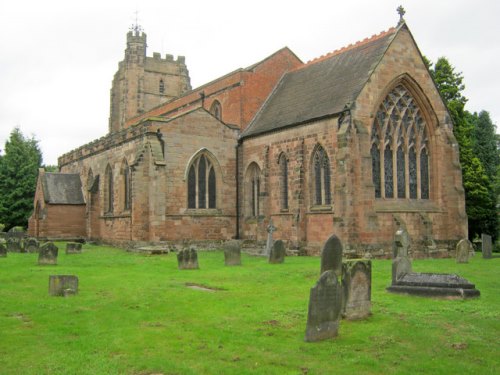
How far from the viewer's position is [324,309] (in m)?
9.37

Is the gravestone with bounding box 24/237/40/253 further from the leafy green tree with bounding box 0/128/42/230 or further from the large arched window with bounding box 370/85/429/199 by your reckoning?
the leafy green tree with bounding box 0/128/42/230

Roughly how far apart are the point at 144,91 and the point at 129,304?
48.1 metres

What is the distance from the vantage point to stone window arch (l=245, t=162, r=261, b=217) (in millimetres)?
31922

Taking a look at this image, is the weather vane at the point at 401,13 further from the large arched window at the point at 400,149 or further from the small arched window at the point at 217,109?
the small arched window at the point at 217,109

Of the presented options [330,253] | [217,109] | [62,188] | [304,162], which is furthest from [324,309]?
[62,188]

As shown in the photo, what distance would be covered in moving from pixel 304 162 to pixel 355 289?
16907 mm

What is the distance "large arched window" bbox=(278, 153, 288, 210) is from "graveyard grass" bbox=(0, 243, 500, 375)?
41.6ft

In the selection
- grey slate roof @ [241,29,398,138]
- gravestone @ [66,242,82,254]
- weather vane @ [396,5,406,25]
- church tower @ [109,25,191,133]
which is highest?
church tower @ [109,25,191,133]

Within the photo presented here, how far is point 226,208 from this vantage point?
1267 inches

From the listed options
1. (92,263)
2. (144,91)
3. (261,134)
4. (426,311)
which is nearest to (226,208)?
(261,134)

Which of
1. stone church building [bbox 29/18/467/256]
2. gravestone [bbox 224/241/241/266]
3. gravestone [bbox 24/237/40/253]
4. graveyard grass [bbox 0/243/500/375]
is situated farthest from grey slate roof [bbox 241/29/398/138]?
gravestone [bbox 24/237/40/253]

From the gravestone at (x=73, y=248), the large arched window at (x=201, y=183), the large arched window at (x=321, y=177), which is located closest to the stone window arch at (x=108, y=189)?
the large arched window at (x=201, y=183)

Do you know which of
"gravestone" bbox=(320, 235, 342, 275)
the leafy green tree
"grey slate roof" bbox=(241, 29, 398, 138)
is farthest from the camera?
the leafy green tree

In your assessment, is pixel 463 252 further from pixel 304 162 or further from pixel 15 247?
pixel 15 247
